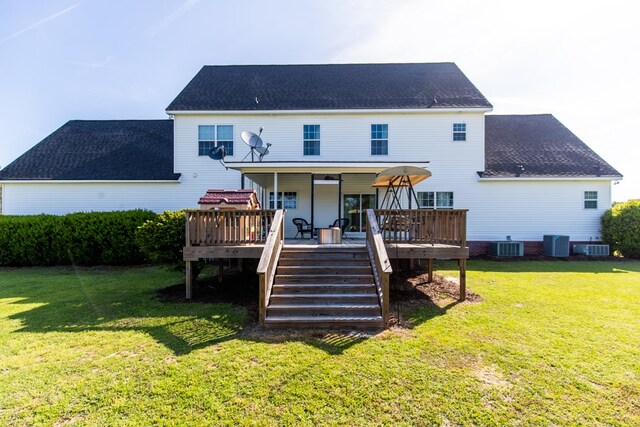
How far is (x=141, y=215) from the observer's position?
12.0 meters

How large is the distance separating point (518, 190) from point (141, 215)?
16.0m

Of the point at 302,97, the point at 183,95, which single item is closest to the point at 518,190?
the point at 302,97

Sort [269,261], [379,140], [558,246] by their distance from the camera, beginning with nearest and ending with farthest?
1. [269,261]
2. [558,246]
3. [379,140]

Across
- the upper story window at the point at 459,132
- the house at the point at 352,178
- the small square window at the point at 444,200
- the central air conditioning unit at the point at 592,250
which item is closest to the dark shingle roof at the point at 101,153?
the house at the point at 352,178

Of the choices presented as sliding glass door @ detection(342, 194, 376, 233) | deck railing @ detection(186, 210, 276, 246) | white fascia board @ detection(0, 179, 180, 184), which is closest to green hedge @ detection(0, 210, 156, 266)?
white fascia board @ detection(0, 179, 180, 184)

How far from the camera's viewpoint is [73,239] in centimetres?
1188

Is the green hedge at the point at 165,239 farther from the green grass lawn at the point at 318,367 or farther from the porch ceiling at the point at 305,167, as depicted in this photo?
the porch ceiling at the point at 305,167

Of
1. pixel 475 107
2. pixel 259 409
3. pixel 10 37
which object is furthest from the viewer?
pixel 475 107

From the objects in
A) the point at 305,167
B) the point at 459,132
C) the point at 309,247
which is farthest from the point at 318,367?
the point at 459,132

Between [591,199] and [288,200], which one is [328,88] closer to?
[288,200]

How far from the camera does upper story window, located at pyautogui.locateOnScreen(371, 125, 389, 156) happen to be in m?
13.8

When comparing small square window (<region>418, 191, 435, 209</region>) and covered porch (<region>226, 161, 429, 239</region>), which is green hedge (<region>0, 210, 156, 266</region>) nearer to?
covered porch (<region>226, 161, 429, 239</region>)

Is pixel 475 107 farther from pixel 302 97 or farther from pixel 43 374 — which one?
pixel 43 374

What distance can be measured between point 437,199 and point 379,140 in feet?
12.2
